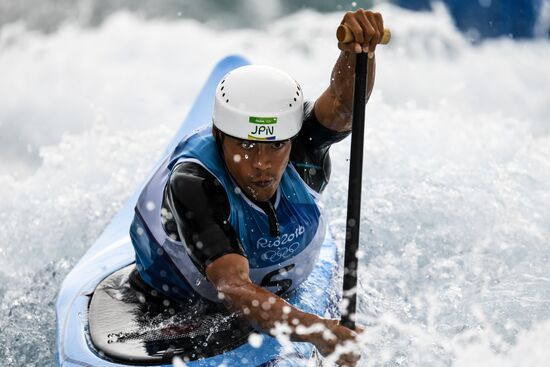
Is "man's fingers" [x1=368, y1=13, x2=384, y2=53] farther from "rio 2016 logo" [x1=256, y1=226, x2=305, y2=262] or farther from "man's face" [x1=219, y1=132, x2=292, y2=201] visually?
"rio 2016 logo" [x1=256, y1=226, x2=305, y2=262]

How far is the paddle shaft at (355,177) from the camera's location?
2.08 metres

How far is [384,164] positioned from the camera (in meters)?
4.23

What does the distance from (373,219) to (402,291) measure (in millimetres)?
575

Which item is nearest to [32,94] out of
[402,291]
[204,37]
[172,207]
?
[204,37]

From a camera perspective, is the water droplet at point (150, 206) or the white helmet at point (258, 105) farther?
the water droplet at point (150, 206)

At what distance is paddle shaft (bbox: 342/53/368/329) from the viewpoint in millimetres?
2076

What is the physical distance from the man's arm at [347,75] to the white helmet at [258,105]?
0.18 m

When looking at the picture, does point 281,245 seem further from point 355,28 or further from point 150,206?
point 355,28

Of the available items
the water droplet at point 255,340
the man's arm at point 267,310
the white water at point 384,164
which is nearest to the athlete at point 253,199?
the man's arm at point 267,310

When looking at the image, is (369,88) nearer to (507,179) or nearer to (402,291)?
(402,291)

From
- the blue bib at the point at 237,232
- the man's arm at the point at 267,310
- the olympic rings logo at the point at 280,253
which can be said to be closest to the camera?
the man's arm at the point at 267,310

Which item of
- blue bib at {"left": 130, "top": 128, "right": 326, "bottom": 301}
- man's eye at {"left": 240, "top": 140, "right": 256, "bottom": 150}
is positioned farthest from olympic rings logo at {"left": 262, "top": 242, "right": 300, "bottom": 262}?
man's eye at {"left": 240, "top": 140, "right": 256, "bottom": 150}

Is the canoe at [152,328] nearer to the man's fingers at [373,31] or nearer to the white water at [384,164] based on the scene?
the white water at [384,164]

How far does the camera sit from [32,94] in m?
6.39
